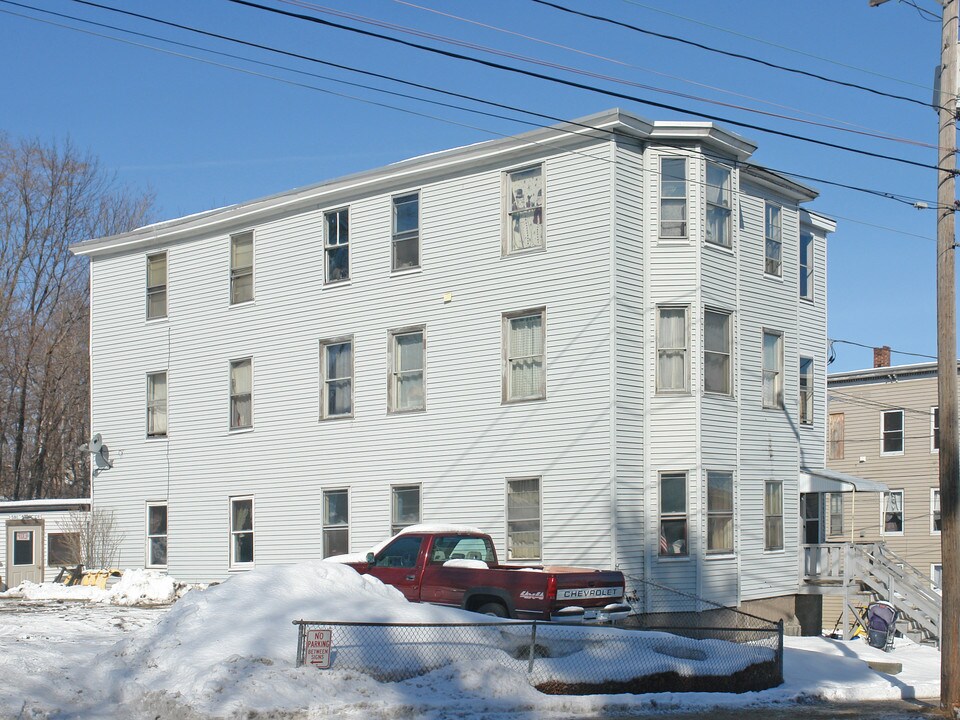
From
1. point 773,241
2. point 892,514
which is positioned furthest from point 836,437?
point 773,241

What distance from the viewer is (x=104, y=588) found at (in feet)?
96.2

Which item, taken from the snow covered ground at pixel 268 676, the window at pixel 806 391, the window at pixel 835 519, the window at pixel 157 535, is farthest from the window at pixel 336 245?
the window at pixel 835 519

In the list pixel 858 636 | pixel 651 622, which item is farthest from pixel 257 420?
pixel 858 636

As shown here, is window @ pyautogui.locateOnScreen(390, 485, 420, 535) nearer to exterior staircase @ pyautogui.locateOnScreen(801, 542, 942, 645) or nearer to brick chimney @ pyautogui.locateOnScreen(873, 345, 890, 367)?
exterior staircase @ pyautogui.locateOnScreen(801, 542, 942, 645)

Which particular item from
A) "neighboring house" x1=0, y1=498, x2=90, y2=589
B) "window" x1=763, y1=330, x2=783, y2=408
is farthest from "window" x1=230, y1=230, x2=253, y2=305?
"window" x1=763, y1=330, x2=783, y2=408

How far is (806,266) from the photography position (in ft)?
97.0

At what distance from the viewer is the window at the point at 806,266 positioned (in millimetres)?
29422

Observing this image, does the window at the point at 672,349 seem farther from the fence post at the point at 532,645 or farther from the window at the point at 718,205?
the fence post at the point at 532,645

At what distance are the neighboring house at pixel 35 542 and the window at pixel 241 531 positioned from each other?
6639mm

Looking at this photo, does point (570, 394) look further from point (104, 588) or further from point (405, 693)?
point (104, 588)

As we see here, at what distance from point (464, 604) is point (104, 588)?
46.6 feet

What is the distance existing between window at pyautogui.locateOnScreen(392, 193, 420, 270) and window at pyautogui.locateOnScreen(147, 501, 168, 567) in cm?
979

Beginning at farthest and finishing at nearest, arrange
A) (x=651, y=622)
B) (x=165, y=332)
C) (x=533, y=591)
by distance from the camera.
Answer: (x=165, y=332)
(x=651, y=622)
(x=533, y=591)

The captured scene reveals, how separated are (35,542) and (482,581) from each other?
66.5ft
